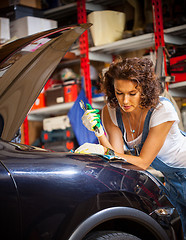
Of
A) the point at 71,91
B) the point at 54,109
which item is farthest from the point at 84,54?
the point at 54,109

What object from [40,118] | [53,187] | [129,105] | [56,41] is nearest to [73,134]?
[40,118]

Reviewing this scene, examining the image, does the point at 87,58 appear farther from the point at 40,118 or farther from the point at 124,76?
the point at 124,76

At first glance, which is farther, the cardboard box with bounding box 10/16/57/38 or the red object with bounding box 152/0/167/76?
the cardboard box with bounding box 10/16/57/38

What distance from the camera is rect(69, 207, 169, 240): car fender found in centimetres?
120

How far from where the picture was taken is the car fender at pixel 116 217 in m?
1.20

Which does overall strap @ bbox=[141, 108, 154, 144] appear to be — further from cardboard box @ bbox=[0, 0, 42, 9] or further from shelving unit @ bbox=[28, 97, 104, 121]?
cardboard box @ bbox=[0, 0, 42, 9]

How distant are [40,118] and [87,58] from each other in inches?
46.4

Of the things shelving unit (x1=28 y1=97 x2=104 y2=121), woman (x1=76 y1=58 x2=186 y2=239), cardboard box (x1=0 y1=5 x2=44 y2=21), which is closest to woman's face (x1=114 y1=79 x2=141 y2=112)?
woman (x1=76 y1=58 x2=186 y2=239)

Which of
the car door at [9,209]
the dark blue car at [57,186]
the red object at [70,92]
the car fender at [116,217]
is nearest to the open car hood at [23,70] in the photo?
the dark blue car at [57,186]

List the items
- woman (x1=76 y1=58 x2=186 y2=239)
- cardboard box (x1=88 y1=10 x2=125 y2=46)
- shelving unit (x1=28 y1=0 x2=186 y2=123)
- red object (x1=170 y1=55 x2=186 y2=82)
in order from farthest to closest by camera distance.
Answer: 1. cardboard box (x1=88 y1=10 x2=125 y2=46)
2. shelving unit (x1=28 y1=0 x2=186 y2=123)
3. red object (x1=170 y1=55 x2=186 y2=82)
4. woman (x1=76 y1=58 x2=186 y2=239)

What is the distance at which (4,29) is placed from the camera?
4297mm

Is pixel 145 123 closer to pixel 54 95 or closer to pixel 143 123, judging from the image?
pixel 143 123

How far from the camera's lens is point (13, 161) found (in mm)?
1164

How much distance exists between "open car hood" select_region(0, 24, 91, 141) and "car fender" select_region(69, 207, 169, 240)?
0.41 m
